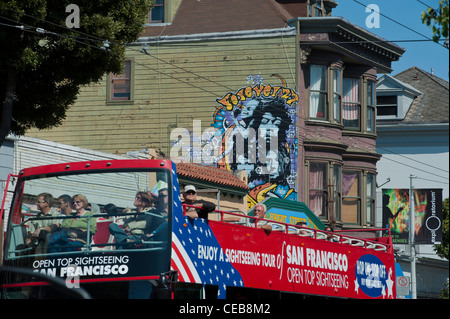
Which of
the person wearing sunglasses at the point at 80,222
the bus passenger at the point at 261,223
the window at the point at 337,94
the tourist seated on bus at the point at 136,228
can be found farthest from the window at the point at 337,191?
the tourist seated on bus at the point at 136,228

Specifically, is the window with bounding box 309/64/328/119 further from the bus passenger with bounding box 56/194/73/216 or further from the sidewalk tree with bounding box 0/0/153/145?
the bus passenger with bounding box 56/194/73/216

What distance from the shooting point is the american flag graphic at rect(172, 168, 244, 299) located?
39.7 feet

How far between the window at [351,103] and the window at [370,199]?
102 inches

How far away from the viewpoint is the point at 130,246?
12.0 m

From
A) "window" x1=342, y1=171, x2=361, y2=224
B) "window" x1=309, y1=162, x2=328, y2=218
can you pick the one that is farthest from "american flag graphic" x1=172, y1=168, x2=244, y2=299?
"window" x1=342, y1=171, x2=361, y2=224

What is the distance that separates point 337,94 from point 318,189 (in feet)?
13.8

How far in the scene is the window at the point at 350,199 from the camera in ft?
118

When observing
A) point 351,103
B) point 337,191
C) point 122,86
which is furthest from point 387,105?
point 122,86

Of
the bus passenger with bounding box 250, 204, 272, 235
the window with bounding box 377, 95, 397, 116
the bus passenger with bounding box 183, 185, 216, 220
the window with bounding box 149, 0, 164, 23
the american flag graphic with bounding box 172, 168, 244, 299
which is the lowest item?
the american flag graphic with bounding box 172, 168, 244, 299

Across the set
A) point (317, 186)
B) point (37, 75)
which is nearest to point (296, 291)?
point (37, 75)

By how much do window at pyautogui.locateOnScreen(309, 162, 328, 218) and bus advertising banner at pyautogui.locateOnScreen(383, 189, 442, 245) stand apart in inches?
309

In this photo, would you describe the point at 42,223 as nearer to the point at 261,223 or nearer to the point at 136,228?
the point at 136,228

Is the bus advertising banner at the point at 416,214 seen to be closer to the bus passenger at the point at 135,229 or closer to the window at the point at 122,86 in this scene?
the window at the point at 122,86

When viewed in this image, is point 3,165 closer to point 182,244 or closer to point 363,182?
point 182,244
